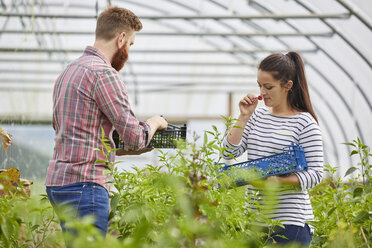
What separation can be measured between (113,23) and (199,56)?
41.7 feet

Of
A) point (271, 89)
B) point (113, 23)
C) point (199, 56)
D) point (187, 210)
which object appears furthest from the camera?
point (199, 56)

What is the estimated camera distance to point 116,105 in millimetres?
2035

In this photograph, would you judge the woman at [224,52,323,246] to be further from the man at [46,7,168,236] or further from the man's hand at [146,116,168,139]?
the man at [46,7,168,236]

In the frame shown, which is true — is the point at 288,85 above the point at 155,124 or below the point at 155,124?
above

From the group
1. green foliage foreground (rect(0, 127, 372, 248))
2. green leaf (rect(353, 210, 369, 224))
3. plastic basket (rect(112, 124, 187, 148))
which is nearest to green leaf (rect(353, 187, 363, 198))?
green foliage foreground (rect(0, 127, 372, 248))

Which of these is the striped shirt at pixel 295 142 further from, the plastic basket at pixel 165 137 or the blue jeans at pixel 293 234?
the plastic basket at pixel 165 137

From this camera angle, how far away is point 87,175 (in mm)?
2023

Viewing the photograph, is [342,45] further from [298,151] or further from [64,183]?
[64,183]

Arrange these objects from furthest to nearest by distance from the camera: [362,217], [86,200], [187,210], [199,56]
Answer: [199,56]
[362,217]
[86,200]
[187,210]

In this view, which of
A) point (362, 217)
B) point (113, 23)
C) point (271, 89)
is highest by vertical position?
point (113, 23)

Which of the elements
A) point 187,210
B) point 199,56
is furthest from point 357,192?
point 199,56

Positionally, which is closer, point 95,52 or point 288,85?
point 95,52

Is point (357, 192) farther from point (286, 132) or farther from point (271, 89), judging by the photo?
point (271, 89)

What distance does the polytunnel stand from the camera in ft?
Result: 16.2
